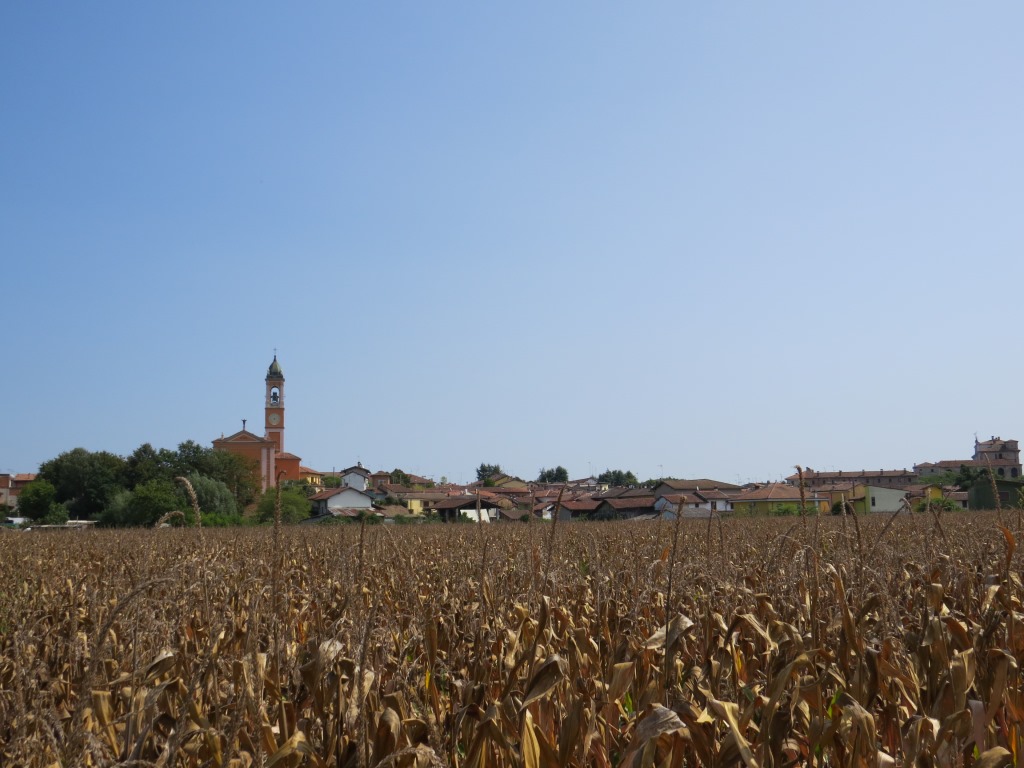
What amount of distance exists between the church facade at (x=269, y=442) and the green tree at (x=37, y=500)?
1697 centimetres

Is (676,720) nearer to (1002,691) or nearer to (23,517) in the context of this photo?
(1002,691)

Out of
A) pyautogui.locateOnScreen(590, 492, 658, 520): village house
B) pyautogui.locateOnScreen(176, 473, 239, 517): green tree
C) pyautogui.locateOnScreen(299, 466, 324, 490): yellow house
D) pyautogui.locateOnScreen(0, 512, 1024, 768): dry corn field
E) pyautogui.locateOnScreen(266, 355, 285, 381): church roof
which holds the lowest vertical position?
pyautogui.locateOnScreen(590, 492, 658, 520): village house

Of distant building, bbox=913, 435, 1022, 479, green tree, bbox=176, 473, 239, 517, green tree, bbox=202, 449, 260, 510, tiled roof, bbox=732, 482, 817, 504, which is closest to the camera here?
green tree, bbox=176, 473, 239, 517

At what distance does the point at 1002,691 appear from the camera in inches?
138

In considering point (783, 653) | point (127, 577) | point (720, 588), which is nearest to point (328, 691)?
point (783, 653)

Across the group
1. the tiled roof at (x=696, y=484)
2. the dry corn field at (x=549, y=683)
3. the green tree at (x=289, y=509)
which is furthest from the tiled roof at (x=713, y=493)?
the dry corn field at (x=549, y=683)

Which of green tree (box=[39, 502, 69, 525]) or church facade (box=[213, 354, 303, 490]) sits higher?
church facade (box=[213, 354, 303, 490])

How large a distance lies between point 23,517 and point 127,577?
8131cm

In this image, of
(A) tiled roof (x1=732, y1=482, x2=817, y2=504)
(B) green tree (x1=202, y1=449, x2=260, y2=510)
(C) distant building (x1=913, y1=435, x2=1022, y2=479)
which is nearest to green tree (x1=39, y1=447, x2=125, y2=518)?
(B) green tree (x1=202, y1=449, x2=260, y2=510)

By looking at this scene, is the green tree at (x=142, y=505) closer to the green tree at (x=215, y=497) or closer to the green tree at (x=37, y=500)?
the green tree at (x=215, y=497)

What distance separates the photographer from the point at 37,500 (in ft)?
245

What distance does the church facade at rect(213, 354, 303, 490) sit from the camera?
9675 cm

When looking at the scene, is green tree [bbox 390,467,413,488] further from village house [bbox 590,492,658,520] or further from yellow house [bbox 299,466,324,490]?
village house [bbox 590,492,658,520]

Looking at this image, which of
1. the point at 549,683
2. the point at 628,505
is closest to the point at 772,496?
the point at 628,505
